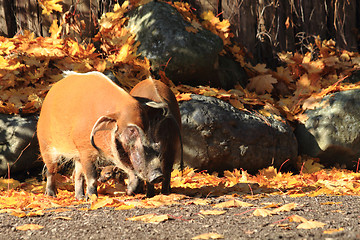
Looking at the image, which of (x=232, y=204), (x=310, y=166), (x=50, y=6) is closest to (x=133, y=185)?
(x=232, y=204)

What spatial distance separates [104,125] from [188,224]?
1.04m

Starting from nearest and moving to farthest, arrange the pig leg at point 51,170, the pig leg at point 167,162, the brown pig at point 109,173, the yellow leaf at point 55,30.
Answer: the pig leg at point 167,162, the pig leg at point 51,170, the brown pig at point 109,173, the yellow leaf at point 55,30

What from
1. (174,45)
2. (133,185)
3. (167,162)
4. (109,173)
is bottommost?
(109,173)

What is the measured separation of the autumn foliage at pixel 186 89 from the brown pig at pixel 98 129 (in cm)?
27

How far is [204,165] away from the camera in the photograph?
17.1 feet

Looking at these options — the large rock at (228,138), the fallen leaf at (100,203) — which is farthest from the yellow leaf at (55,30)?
the fallen leaf at (100,203)

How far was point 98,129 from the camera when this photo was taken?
3375 millimetres

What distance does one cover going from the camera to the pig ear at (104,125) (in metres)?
3.34

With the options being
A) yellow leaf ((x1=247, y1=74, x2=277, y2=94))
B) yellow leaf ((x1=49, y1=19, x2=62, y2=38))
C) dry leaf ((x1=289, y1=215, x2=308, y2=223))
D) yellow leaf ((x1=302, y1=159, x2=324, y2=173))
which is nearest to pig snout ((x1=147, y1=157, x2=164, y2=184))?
dry leaf ((x1=289, y1=215, x2=308, y2=223))

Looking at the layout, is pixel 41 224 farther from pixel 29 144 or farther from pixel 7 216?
pixel 29 144

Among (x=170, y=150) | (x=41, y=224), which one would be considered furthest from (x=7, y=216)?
(x=170, y=150)

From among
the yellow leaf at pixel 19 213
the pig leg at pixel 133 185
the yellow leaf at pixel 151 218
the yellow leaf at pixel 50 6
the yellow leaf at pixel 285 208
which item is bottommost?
the pig leg at pixel 133 185

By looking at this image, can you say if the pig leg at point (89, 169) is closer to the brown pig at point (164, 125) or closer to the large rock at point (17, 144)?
the brown pig at point (164, 125)

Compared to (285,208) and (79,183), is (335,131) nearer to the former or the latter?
(285,208)
